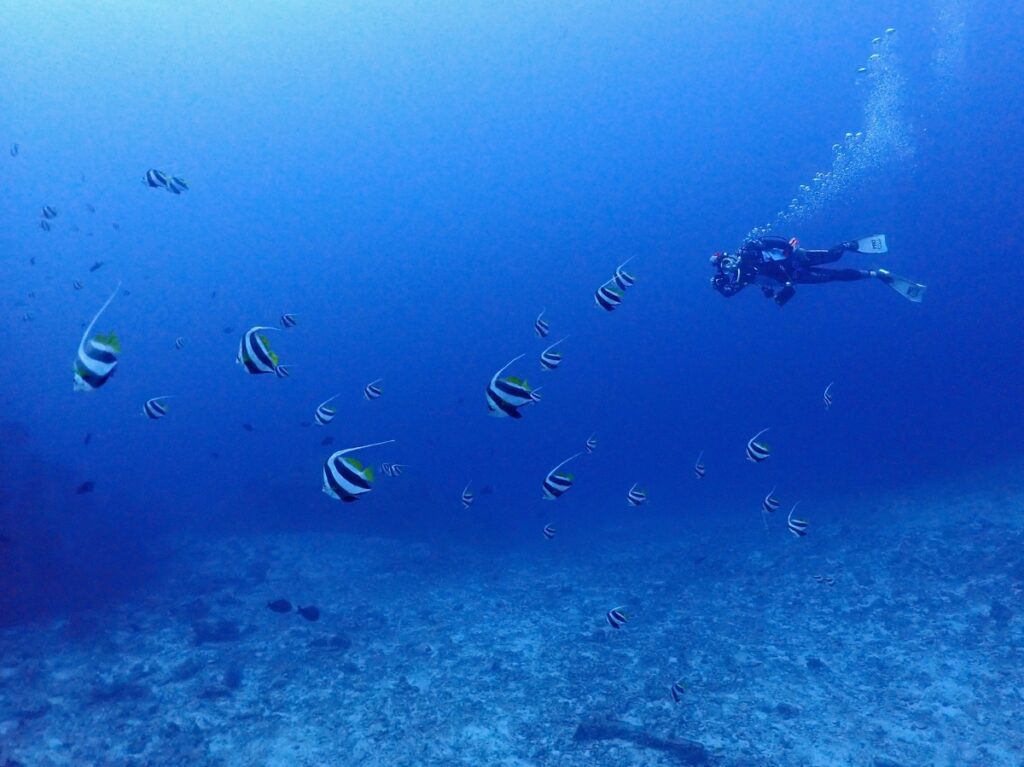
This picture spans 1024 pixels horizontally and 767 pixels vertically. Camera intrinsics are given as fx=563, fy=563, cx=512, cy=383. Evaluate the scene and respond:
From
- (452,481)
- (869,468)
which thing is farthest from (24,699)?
(869,468)

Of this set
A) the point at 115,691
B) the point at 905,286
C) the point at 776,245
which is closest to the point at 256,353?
the point at 115,691

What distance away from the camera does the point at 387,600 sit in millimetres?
14875

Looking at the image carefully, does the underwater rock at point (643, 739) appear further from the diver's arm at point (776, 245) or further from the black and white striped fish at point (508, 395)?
the diver's arm at point (776, 245)

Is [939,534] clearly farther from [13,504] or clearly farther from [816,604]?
[13,504]

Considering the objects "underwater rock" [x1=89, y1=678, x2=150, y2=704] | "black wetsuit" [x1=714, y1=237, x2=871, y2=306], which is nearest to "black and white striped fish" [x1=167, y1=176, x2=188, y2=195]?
"underwater rock" [x1=89, y1=678, x2=150, y2=704]

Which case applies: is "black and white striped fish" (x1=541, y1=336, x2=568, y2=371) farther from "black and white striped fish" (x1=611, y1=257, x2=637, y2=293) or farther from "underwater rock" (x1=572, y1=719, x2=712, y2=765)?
"underwater rock" (x1=572, y1=719, x2=712, y2=765)

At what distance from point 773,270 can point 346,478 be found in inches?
488

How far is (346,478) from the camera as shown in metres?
3.56

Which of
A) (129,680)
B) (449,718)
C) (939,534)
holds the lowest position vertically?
(129,680)

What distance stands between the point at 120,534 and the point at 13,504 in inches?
132

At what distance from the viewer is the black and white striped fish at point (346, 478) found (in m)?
3.52

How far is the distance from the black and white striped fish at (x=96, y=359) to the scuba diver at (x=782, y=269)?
11529mm

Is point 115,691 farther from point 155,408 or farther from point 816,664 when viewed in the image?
point 816,664

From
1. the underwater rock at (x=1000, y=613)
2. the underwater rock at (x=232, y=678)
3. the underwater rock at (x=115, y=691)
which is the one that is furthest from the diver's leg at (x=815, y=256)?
the underwater rock at (x=115, y=691)
